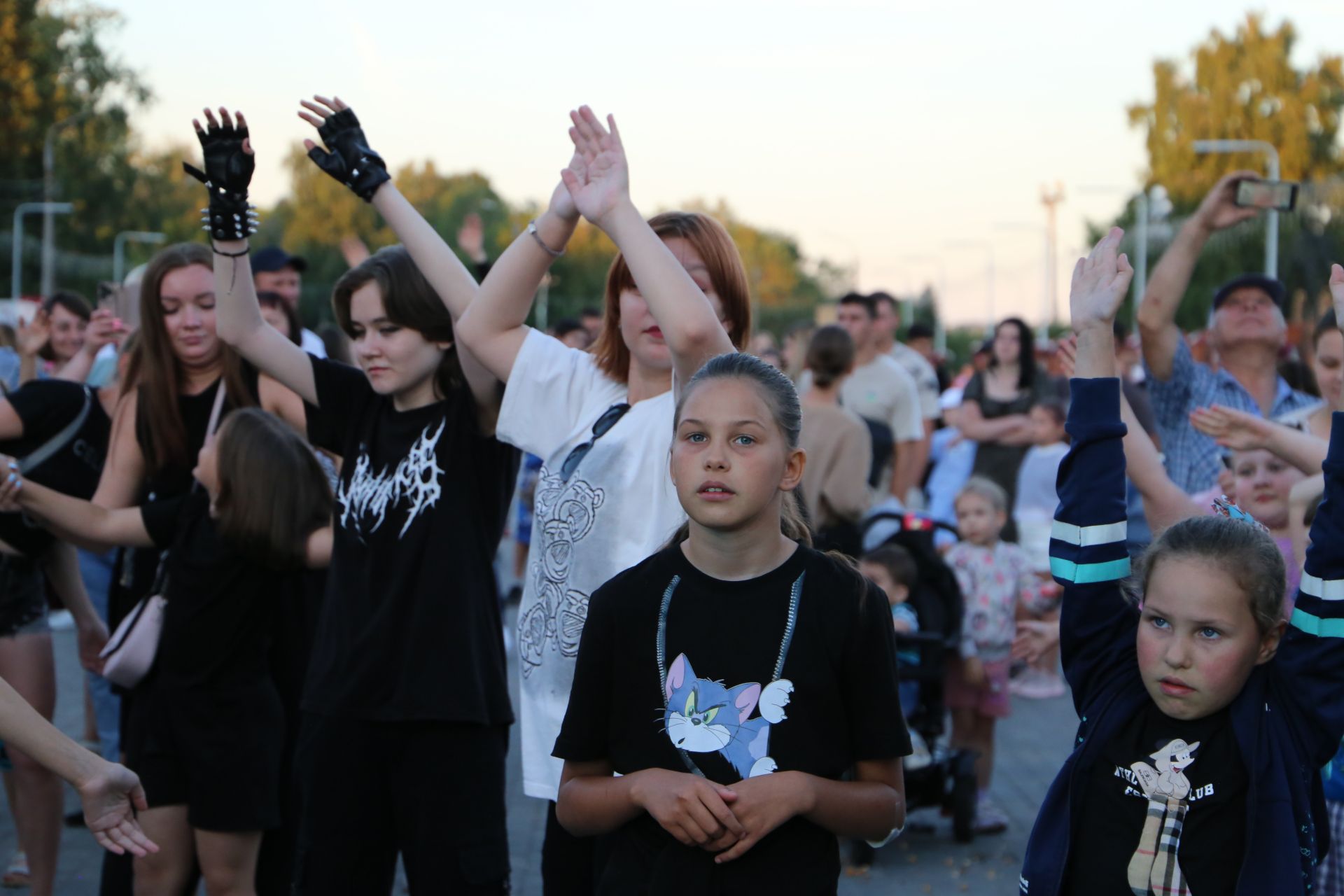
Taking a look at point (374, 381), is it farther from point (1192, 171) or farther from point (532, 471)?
point (1192, 171)

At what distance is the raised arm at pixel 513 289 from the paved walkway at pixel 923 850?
2.84 meters

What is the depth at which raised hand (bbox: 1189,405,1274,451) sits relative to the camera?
4031 mm

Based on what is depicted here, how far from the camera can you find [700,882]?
258cm

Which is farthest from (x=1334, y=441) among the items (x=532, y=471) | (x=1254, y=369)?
(x=532, y=471)

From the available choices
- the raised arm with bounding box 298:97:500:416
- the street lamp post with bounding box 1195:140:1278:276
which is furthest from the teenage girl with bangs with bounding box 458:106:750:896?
the street lamp post with bounding box 1195:140:1278:276

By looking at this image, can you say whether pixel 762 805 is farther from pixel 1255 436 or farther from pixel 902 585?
pixel 902 585

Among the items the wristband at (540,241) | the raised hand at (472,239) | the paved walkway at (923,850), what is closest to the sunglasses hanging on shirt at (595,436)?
the wristband at (540,241)

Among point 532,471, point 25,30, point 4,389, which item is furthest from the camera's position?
point 25,30

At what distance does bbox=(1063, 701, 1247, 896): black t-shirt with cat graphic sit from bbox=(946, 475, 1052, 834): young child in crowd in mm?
4025

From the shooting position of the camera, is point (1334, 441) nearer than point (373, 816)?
Yes

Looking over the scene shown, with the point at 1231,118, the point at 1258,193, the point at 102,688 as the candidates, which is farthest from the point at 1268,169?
the point at 102,688

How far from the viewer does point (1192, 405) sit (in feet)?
18.2

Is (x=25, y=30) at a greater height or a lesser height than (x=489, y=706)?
greater

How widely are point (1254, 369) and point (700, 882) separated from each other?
4.05 metres
